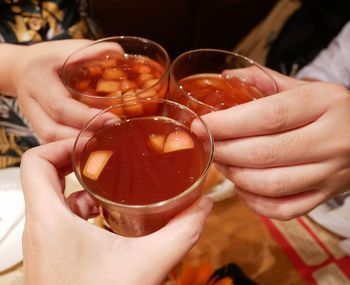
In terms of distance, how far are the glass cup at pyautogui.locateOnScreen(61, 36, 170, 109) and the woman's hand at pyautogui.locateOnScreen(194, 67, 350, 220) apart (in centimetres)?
23

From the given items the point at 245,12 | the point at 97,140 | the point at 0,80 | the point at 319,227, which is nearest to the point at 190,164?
the point at 97,140

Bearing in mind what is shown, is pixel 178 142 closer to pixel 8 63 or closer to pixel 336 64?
pixel 8 63

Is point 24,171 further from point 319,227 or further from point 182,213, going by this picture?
point 319,227

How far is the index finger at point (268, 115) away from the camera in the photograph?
26.8 inches

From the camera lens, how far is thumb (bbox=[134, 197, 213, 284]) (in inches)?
22.1

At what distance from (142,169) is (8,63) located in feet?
2.06

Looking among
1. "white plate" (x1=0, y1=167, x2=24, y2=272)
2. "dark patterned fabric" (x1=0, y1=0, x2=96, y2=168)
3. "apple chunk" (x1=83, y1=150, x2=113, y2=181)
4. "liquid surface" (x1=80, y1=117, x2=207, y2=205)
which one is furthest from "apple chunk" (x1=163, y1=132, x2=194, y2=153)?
"dark patterned fabric" (x1=0, y1=0, x2=96, y2=168)

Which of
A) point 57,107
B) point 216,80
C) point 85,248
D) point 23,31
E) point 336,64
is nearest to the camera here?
point 85,248

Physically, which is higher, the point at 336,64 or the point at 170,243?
the point at 170,243

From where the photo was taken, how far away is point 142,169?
681 mm

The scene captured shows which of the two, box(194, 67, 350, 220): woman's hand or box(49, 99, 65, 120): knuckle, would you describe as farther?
box(49, 99, 65, 120): knuckle

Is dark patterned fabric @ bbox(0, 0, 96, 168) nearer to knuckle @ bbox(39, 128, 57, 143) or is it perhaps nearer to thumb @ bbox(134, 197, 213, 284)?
knuckle @ bbox(39, 128, 57, 143)

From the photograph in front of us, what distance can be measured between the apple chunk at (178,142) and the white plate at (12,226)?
47 centimetres

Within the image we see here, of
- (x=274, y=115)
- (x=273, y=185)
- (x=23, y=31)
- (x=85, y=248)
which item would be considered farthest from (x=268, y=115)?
(x=23, y=31)
